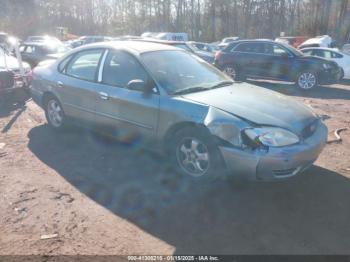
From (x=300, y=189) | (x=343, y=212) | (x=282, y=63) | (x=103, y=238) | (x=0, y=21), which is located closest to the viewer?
(x=103, y=238)

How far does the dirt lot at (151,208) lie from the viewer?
3.12 metres

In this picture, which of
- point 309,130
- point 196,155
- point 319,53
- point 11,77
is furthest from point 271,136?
point 319,53

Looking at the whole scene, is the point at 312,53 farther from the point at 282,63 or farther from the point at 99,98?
the point at 99,98

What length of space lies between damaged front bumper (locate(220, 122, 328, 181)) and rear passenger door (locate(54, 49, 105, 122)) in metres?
2.39

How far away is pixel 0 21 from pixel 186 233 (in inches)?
1889

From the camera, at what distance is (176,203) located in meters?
3.81

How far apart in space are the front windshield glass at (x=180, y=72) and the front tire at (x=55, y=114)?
2085 millimetres

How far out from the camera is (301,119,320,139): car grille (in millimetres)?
3916

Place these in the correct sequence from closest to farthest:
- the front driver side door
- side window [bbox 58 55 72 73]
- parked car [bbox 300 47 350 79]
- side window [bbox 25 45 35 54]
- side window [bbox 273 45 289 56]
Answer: the front driver side door → side window [bbox 58 55 72 73] → side window [bbox 273 45 289 56] → parked car [bbox 300 47 350 79] → side window [bbox 25 45 35 54]

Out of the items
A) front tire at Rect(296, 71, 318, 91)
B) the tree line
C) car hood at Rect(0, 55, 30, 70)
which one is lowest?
front tire at Rect(296, 71, 318, 91)

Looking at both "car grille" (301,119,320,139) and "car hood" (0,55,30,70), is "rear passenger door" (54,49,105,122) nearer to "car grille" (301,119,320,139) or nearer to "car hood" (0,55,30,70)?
"car grille" (301,119,320,139)

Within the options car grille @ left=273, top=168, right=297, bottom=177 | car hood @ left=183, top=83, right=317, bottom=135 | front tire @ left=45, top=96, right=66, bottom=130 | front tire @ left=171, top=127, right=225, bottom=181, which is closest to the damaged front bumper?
car grille @ left=273, top=168, right=297, bottom=177

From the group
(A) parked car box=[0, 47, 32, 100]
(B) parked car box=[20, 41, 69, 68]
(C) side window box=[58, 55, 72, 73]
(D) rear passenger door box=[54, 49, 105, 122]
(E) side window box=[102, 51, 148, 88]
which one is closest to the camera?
(E) side window box=[102, 51, 148, 88]

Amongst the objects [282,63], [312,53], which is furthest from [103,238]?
[312,53]
